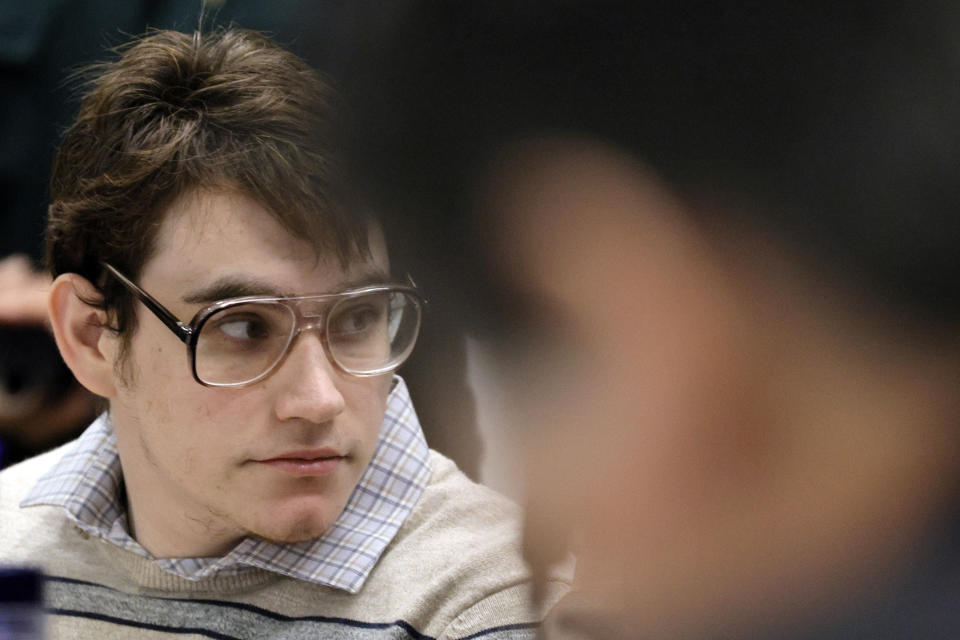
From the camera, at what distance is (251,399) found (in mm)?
1236

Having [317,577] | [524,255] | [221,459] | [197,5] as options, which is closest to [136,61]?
[197,5]

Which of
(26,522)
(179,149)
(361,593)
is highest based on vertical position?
(179,149)

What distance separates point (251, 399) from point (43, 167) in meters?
0.93

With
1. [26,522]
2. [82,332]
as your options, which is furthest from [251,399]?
[26,522]

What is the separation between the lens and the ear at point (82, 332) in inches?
56.7

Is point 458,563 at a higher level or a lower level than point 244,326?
lower

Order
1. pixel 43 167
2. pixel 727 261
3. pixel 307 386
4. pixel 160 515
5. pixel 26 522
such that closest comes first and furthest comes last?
pixel 727 261 → pixel 307 386 → pixel 160 515 → pixel 26 522 → pixel 43 167

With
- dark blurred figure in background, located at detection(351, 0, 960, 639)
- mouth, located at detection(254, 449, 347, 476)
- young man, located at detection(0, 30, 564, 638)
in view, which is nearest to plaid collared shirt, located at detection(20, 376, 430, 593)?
young man, located at detection(0, 30, 564, 638)

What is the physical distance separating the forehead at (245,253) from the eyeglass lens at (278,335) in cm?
3

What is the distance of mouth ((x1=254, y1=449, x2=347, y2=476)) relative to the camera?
125 cm

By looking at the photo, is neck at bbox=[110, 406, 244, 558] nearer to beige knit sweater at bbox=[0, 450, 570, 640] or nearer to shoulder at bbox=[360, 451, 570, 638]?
beige knit sweater at bbox=[0, 450, 570, 640]

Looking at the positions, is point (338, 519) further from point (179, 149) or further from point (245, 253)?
point (179, 149)

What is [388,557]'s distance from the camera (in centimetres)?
132

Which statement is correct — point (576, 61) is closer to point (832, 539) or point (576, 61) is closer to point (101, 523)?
point (832, 539)
